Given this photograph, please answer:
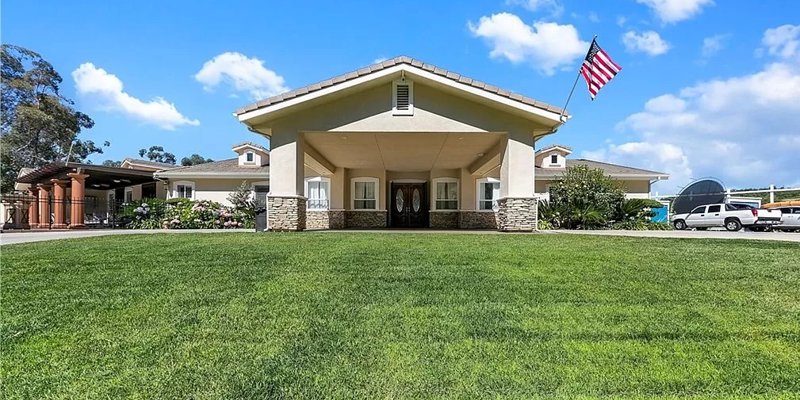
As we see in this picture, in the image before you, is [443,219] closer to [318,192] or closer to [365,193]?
[365,193]

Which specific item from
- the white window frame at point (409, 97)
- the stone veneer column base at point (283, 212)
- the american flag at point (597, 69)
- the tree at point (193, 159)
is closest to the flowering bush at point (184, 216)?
the stone veneer column base at point (283, 212)

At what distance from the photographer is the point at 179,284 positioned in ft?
18.3

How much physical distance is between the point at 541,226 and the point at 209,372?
14.3 metres

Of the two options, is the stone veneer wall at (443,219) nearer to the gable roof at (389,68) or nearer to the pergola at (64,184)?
the gable roof at (389,68)

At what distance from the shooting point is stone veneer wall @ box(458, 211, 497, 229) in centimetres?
1977

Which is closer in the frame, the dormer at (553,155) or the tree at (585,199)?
the tree at (585,199)

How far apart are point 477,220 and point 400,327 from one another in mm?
16119

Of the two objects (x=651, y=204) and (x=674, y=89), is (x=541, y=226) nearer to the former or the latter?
(x=651, y=204)

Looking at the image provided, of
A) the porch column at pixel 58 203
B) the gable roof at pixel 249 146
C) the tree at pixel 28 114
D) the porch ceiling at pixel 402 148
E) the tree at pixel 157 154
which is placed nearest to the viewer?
the porch ceiling at pixel 402 148

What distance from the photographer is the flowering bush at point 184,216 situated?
17922 millimetres

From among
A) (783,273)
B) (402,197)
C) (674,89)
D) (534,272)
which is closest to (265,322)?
(534,272)

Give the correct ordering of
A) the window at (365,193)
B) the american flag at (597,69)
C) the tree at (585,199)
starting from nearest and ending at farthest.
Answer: the american flag at (597,69)
the tree at (585,199)
the window at (365,193)

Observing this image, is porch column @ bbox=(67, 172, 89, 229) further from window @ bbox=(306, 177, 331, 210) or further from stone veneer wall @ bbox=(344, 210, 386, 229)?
stone veneer wall @ bbox=(344, 210, 386, 229)

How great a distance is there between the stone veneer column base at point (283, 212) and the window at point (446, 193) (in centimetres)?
941
